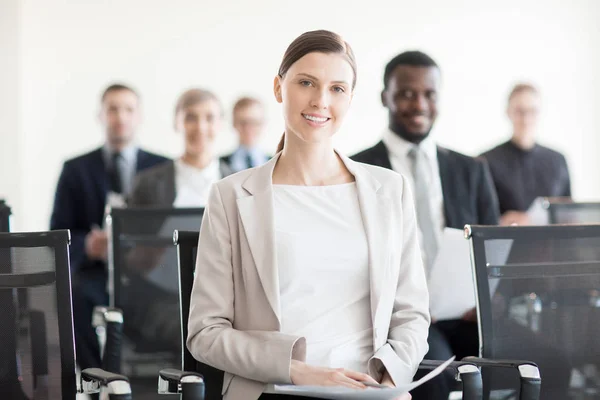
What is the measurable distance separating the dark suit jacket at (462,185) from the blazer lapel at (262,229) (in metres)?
1.06

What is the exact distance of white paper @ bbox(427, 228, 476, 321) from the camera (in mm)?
2867

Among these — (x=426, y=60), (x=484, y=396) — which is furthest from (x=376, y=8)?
(x=484, y=396)

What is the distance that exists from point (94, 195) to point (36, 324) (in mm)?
→ 2654

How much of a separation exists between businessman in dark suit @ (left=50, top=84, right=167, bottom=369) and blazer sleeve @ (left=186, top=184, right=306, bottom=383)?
1890 millimetres

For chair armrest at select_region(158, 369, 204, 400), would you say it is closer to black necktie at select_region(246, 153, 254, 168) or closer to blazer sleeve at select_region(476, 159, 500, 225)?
blazer sleeve at select_region(476, 159, 500, 225)

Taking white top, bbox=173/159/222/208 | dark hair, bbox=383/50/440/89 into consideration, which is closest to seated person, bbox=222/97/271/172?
white top, bbox=173/159/222/208

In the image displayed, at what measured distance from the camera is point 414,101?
319 centimetres

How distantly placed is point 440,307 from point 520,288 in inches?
21.1

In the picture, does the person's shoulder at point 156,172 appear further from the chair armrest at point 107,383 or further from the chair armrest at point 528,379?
the chair armrest at point 528,379

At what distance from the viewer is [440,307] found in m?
2.88

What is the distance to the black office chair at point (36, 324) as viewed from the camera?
214 centimetres

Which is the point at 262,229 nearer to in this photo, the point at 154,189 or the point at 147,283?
the point at 147,283

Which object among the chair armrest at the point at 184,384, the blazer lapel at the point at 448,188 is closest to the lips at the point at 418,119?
the blazer lapel at the point at 448,188

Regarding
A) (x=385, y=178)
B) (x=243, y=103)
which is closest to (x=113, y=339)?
(x=385, y=178)
